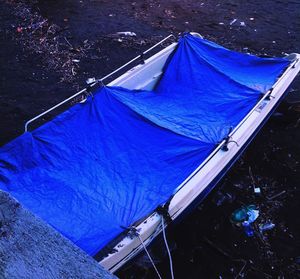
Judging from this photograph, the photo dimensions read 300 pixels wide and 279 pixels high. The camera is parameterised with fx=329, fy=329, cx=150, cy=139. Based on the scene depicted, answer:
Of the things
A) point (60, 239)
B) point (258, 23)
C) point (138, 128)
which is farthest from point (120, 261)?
point (258, 23)

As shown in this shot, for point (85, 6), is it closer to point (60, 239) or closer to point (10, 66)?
point (10, 66)

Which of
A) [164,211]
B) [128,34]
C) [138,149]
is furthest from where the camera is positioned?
[128,34]

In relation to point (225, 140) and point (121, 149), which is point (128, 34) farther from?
point (225, 140)

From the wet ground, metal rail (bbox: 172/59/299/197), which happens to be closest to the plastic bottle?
the wet ground

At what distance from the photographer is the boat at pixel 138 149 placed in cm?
322

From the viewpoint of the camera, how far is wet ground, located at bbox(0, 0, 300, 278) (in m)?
3.78

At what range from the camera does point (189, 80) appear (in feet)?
17.1

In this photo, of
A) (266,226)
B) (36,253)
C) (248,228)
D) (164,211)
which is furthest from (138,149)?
(36,253)

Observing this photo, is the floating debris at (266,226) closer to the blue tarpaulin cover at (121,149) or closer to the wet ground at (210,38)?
the wet ground at (210,38)

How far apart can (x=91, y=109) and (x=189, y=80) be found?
171 centimetres

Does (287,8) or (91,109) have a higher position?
(287,8)

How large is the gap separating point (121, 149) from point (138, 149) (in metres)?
0.21

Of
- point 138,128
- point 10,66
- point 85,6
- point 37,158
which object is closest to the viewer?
point 37,158

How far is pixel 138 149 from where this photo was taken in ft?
13.1
